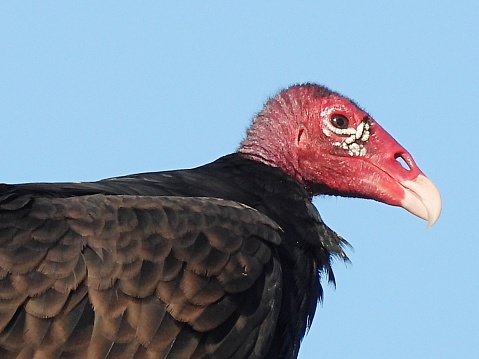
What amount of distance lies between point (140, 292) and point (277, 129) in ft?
7.99

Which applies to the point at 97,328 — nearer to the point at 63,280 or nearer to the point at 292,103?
the point at 63,280

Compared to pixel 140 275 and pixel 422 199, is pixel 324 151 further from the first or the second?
pixel 140 275

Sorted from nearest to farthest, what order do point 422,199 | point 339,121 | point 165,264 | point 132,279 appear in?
point 132,279 < point 165,264 < point 422,199 < point 339,121

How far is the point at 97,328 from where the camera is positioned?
7.08 metres

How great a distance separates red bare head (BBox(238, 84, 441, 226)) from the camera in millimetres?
8734

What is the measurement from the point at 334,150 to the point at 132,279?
2298mm

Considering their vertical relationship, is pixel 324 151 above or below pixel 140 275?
above

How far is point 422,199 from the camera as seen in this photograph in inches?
337

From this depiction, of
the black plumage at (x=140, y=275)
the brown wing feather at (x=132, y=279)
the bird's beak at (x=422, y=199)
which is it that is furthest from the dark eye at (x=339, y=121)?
the brown wing feather at (x=132, y=279)

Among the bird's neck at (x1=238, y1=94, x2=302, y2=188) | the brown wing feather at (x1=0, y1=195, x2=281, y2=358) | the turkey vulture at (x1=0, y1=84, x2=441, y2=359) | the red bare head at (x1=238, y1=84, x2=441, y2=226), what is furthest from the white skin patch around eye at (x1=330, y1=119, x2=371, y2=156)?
the brown wing feather at (x1=0, y1=195, x2=281, y2=358)

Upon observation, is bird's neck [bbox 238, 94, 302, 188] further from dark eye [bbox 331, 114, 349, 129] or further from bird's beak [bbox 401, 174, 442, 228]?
bird's beak [bbox 401, 174, 442, 228]

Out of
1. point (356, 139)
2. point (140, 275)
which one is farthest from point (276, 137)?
point (140, 275)

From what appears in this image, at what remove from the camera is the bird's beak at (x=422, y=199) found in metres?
8.50

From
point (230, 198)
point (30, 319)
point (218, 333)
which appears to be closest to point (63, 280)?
point (30, 319)
